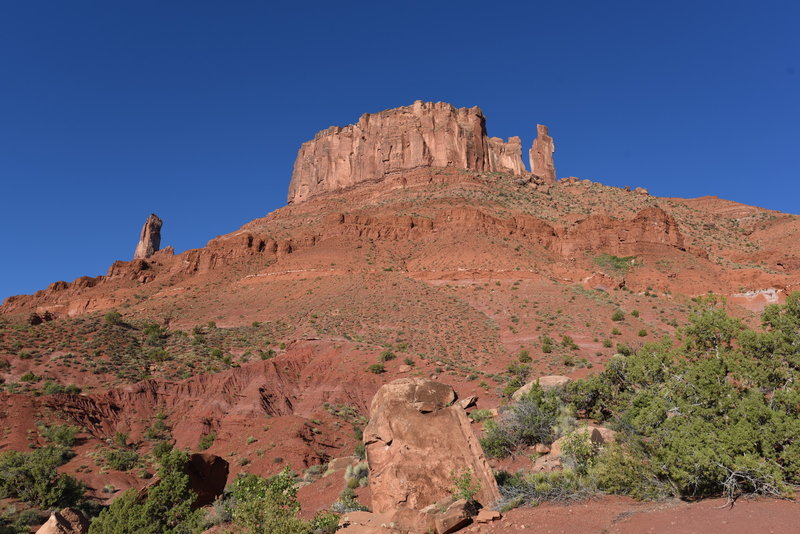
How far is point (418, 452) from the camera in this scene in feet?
34.2

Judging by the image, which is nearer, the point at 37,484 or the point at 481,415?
the point at 37,484

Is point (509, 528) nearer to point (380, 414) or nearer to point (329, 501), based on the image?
point (380, 414)

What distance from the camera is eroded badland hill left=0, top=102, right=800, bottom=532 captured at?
21375 millimetres

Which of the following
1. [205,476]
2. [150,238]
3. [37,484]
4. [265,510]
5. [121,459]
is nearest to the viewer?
[265,510]

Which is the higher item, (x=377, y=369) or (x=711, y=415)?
(x=377, y=369)

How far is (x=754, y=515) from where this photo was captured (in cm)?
765

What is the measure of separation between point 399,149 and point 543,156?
42345mm

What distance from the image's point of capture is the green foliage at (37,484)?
14961mm

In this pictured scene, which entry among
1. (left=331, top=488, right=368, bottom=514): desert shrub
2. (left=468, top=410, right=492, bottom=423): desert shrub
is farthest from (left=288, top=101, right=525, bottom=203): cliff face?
(left=331, top=488, right=368, bottom=514): desert shrub

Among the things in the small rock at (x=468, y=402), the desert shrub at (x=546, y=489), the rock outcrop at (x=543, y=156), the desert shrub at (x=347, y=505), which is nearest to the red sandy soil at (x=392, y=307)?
the desert shrub at (x=546, y=489)

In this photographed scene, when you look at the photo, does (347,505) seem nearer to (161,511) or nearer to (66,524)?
(161,511)

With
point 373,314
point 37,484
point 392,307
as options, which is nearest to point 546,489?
point 37,484

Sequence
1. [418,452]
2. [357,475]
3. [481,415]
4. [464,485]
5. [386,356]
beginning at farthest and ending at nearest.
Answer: [386,356] < [481,415] < [357,475] < [418,452] < [464,485]

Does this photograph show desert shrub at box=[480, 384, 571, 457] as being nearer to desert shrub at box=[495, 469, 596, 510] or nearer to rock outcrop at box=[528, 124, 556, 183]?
desert shrub at box=[495, 469, 596, 510]
